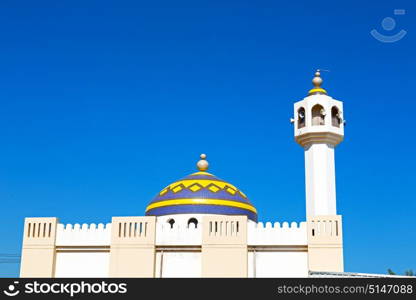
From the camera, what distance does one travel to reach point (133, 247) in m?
29.2

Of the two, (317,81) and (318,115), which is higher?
(317,81)

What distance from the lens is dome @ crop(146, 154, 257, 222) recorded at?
32750 mm

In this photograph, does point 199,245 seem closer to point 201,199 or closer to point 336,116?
point 201,199

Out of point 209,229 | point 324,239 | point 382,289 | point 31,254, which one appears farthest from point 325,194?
point 31,254

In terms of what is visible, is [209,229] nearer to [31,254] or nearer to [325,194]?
[325,194]

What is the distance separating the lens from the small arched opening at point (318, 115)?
3291 cm

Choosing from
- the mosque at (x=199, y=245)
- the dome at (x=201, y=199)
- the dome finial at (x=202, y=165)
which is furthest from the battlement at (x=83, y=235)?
the dome finial at (x=202, y=165)

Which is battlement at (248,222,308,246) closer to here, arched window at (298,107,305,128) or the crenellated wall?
the crenellated wall

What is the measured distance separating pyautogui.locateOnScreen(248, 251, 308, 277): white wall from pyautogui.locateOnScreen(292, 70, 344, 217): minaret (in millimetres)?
2976

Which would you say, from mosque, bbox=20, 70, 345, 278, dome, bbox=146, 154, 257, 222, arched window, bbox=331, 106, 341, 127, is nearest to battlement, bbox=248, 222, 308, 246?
mosque, bbox=20, 70, 345, 278

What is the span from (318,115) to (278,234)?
24.9 ft

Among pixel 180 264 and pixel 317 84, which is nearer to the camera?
pixel 180 264

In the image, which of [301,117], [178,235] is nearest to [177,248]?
[178,235]

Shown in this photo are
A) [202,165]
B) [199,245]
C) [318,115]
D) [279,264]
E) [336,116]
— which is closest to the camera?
[279,264]
